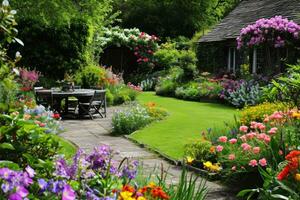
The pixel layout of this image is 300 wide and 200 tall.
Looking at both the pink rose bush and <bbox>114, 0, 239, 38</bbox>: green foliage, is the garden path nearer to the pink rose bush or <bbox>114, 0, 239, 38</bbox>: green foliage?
the pink rose bush

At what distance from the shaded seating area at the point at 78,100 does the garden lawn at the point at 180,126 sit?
Result: 205cm

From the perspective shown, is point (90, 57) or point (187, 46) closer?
point (90, 57)

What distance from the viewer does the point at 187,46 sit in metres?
29.5

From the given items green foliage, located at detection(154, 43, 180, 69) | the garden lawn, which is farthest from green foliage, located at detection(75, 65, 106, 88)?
green foliage, located at detection(154, 43, 180, 69)

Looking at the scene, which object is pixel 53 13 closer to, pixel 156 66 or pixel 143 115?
pixel 143 115

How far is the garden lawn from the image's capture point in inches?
369

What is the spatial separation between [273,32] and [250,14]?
19.8 ft

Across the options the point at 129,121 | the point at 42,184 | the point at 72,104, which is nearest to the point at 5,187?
the point at 42,184

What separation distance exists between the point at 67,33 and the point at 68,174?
15715 millimetres

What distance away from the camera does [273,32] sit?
17188 millimetres

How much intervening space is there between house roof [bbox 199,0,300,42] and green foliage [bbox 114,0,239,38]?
878 centimetres

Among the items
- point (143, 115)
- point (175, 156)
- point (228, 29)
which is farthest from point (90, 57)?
point (175, 156)

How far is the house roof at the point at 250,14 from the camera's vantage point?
64.2 ft

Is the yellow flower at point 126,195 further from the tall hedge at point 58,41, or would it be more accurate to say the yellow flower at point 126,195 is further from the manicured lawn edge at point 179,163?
the tall hedge at point 58,41
